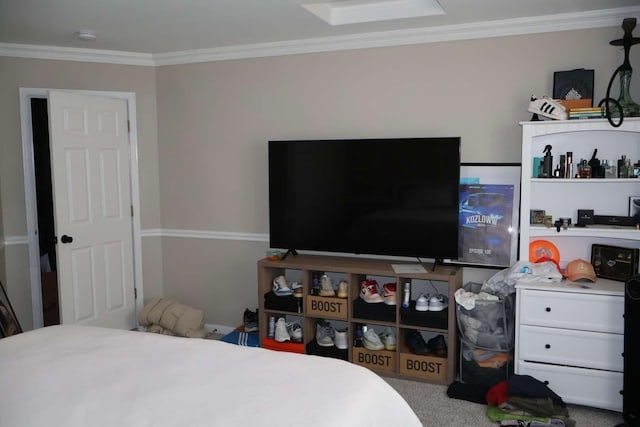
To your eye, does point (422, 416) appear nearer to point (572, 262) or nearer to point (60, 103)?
point (572, 262)

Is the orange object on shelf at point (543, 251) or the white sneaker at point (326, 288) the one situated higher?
the orange object on shelf at point (543, 251)

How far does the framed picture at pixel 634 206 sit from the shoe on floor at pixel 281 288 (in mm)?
2387

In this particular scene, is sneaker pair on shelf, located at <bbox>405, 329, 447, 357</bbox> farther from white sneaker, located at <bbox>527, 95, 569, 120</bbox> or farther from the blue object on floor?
white sneaker, located at <bbox>527, 95, 569, 120</bbox>

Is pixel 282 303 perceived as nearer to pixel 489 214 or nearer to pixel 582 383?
pixel 489 214

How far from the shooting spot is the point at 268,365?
6.71 ft

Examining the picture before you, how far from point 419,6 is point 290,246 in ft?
6.40

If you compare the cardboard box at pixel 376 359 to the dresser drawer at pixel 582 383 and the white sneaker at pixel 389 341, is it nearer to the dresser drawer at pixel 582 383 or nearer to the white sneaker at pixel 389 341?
the white sneaker at pixel 389 341

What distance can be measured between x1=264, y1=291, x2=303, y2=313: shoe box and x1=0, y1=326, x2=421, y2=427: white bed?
5.56 feet

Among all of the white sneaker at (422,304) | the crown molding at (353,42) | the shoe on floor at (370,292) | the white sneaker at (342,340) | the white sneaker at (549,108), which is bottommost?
the white sneaker at (342,340)

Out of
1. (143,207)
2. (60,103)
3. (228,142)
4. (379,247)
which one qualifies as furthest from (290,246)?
(60,103)

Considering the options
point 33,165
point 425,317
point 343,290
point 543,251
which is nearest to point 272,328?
point 343,290

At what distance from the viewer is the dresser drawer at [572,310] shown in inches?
121

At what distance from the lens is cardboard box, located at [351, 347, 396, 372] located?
146 inches

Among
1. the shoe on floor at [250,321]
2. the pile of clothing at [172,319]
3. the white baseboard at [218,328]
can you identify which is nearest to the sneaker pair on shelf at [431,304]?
the shoe on floor at [250,321]
